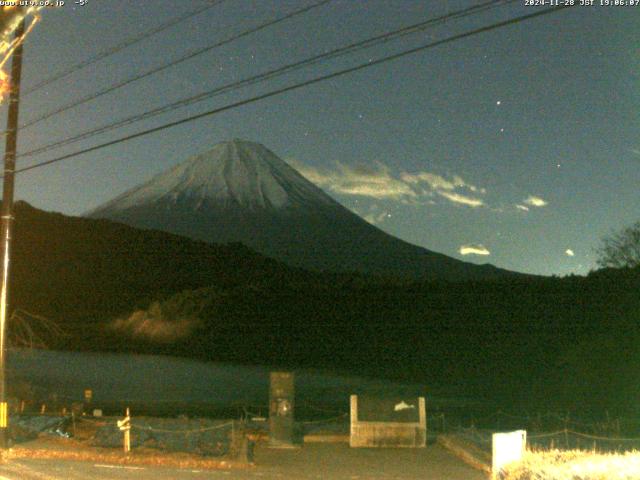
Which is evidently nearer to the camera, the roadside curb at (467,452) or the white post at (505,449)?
the white post at (505,449)

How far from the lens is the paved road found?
47.2ft

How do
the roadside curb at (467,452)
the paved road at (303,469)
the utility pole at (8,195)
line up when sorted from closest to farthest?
the paved road at (303,469) < the roadside curb at (467,452) < the utility pole at (8,195)

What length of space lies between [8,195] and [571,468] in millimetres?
12711

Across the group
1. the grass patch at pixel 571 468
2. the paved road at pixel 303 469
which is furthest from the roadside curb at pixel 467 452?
the grass patch at pixel 571 468

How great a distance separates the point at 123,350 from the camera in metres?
73.2

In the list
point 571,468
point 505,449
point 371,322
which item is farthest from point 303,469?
point 371,322

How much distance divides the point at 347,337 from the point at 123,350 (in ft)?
65.5

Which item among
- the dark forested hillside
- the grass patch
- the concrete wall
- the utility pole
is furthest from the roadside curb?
the dark forested hillside

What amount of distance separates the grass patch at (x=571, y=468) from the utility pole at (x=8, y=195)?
10764mm

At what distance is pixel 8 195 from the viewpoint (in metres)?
17.9

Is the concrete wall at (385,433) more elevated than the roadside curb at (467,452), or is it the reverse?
the concrete wall at (385,433)

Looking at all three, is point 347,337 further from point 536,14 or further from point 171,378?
point 536,14

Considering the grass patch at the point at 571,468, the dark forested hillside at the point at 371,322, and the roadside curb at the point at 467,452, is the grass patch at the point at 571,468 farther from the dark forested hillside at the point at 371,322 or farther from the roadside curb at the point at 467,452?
the dark forested hillside at the point at 371,322

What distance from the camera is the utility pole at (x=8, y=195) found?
1756 cm
